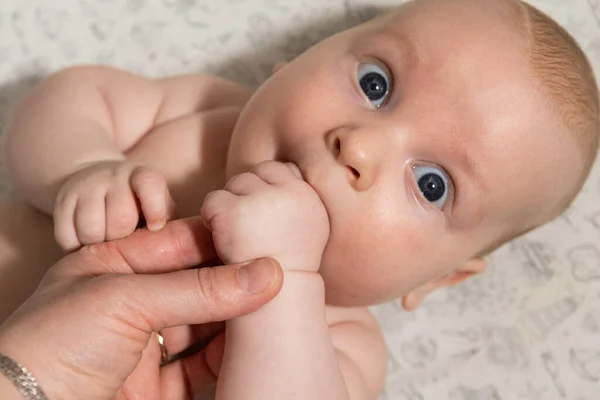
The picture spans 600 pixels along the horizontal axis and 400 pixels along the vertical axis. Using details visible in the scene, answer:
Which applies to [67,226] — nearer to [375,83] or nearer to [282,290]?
[282,290]

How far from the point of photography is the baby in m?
0.93

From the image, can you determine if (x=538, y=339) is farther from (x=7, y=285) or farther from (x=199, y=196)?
(x=7, y=285)

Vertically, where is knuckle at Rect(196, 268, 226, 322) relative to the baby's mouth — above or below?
below

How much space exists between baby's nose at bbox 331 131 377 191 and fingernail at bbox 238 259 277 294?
169mm

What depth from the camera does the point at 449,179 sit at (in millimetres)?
1006

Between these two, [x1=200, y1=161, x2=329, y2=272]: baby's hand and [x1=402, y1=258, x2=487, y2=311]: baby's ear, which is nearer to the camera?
[x1=200, y1=161, x2=329, y2=272]: baby's hand

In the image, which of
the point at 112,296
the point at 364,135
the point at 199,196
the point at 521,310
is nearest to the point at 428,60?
the point at 364,135

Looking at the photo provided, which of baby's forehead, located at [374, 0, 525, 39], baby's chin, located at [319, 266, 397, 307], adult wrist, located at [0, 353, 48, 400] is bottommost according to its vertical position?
baby's chin, located at [319, 266, 397, 307]

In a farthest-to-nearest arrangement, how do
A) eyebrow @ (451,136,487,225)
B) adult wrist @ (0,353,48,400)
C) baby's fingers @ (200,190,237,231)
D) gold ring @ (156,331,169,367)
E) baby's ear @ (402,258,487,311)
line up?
baby's ear @ (402,258,487,311), gold ring @ (156,331,169,367), eyebrow @ (451,136,487,225), baby's fingers @ (200,190,237,231), adult wrist @ (0,353,48,400)

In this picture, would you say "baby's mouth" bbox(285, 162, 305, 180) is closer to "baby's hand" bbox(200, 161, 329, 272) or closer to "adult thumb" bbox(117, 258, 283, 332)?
"baby's hand" bbox(200, 161, 329, 272)

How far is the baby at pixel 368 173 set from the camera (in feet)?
3.04

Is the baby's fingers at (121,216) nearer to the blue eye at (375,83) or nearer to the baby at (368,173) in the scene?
the baby at (368,173)

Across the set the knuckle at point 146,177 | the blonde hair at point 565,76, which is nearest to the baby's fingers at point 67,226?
the knuckle at point 146,177

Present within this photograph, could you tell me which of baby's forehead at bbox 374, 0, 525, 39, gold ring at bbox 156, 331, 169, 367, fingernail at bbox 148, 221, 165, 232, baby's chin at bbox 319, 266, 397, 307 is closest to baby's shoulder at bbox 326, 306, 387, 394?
baby's chin at bbox 319, 266, 397, 307
